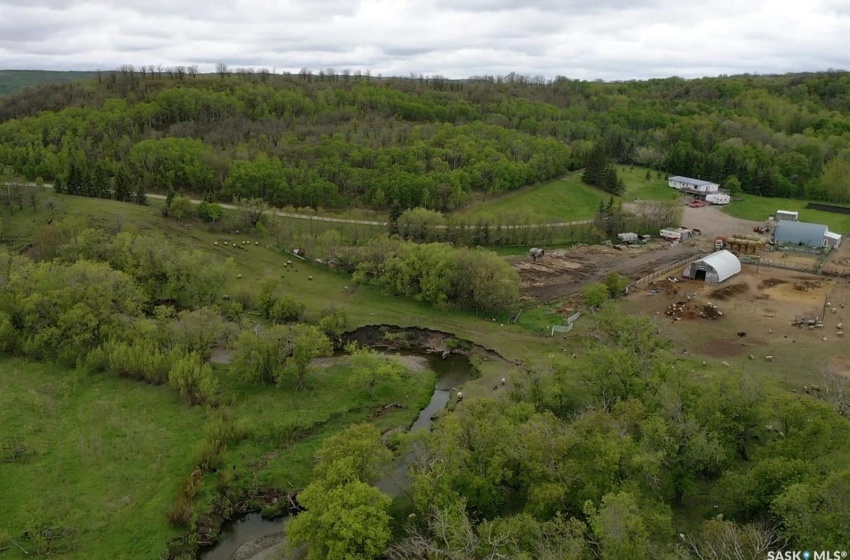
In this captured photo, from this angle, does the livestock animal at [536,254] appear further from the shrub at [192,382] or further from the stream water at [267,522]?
the shrub at [192,382]

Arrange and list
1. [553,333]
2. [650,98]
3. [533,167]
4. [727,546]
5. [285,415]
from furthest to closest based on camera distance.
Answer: [650,98]
[533,167]
[553,333]
[285,415]
[727,546]

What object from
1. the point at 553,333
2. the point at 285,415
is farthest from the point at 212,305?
the point at 553,333

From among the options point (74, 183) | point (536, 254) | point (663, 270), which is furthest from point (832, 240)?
point (74, 183)

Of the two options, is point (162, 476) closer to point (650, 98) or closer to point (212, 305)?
point (212, 305)

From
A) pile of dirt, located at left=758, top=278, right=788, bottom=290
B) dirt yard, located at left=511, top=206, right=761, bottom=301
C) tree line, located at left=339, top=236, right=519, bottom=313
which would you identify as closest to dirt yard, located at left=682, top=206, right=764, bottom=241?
dirt yard, located at left=511, top=206, right=761, bottom=301

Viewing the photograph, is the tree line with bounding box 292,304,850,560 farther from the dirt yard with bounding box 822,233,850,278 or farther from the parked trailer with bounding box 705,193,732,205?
the parked trailer with bounding box 705,193,732,205
